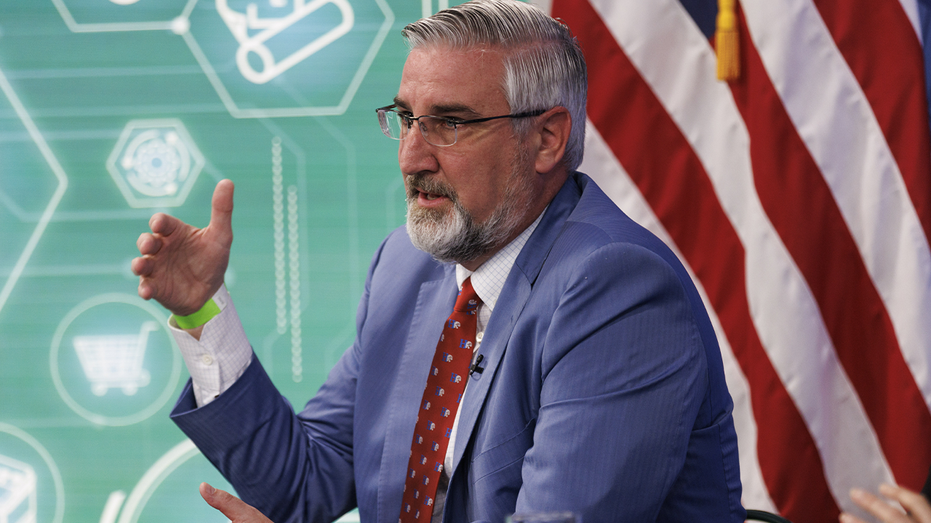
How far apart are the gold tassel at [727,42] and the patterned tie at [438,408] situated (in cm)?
105

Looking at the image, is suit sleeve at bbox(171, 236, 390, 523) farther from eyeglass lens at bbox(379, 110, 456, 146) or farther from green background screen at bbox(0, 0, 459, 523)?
green background screen at bbox(0, 0, 459, 523)

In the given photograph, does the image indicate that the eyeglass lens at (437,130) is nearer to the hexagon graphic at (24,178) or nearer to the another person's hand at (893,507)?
the another person's hand at (893,507)

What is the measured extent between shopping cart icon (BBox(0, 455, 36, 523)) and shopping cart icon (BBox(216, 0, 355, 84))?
4.41 ft

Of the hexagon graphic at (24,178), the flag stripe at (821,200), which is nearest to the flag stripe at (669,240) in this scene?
the flag stripe at (821,200)

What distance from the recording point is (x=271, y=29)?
207 centimetres

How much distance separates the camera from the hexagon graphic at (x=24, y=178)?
214 cm

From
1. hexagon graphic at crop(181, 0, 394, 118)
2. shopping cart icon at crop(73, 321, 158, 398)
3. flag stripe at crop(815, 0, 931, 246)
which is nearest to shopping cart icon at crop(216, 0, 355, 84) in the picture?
hexagon graphic at crop(181, 0, 394, 118)

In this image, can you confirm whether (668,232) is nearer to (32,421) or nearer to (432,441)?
(432,441)

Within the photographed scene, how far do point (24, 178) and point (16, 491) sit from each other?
2.96ft

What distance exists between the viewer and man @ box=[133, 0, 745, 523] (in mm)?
1013

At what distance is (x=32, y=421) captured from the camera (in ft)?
7.20

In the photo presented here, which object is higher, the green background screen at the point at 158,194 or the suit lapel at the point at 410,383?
the green background screen at the point at 158,194

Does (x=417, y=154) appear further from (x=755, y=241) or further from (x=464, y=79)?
(x=755, y=241)

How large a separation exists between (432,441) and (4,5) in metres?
1.82
